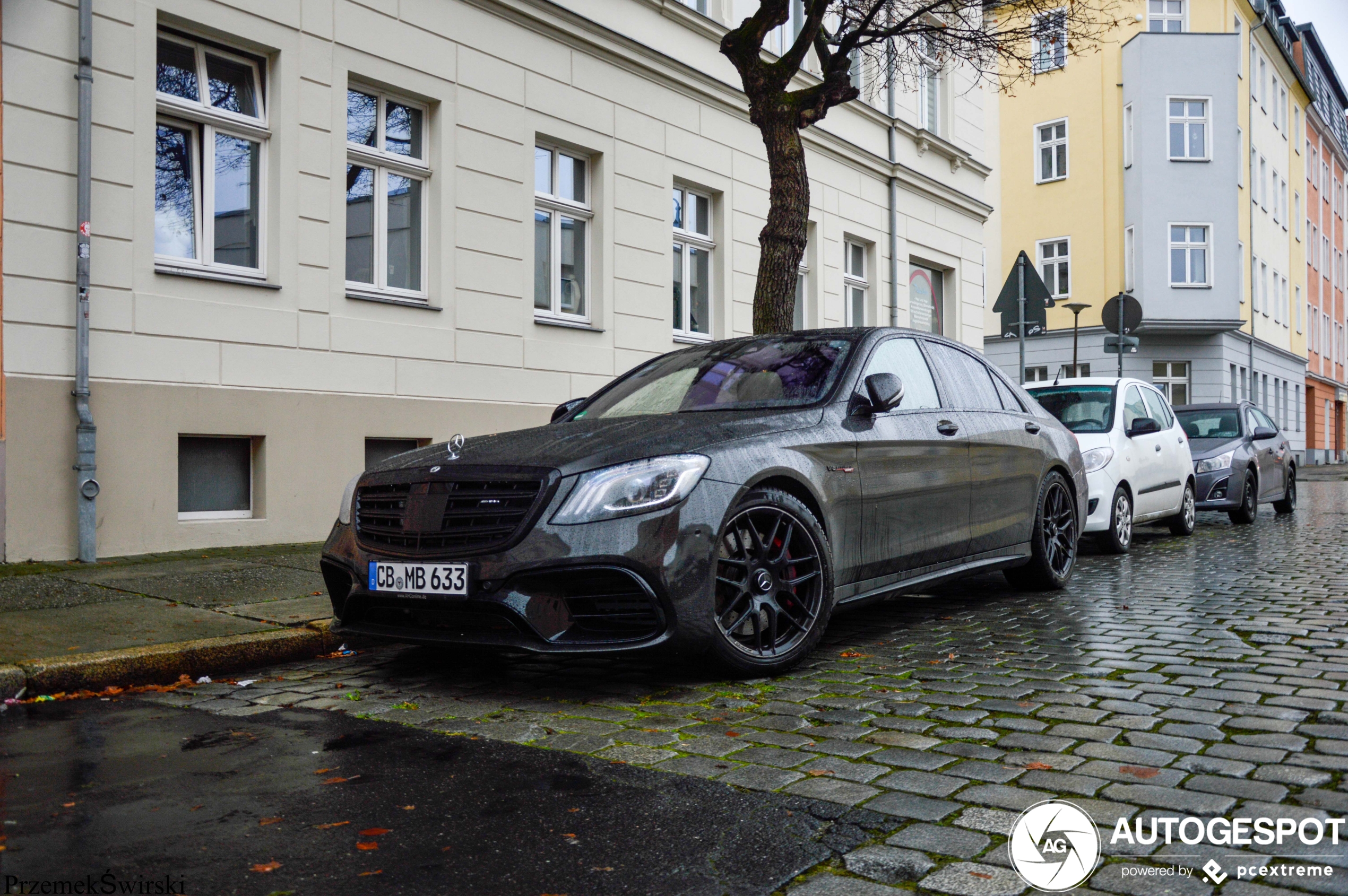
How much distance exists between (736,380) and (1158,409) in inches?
290

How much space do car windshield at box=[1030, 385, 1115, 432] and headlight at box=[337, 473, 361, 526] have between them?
273 inches

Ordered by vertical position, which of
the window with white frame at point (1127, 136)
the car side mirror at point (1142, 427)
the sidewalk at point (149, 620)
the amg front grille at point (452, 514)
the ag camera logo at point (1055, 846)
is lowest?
the ag camera logo at point (1055, 846)

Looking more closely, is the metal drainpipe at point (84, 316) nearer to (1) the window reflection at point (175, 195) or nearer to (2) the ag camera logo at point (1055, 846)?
(1) the window reflection at point (175, 195)

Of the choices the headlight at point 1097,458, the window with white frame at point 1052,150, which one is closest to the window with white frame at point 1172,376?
the window with white frame at point 1052,150

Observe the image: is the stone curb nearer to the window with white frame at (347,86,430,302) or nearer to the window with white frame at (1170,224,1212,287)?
the window with white frame at (347,86,430,302)

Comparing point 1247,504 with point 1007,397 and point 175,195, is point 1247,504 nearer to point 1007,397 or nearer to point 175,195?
point 1007,397

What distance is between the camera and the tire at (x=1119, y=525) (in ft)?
33.1

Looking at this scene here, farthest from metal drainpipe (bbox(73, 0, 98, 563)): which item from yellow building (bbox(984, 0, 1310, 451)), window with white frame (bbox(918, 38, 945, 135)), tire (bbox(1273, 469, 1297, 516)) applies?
yellow building (bbox(984, 0, 1310, 451))

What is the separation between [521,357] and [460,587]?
7430 mm

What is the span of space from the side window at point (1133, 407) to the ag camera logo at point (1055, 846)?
8.12 meters

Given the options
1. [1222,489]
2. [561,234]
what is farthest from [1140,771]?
[1222,489]

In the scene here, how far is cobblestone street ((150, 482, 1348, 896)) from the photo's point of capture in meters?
2.90

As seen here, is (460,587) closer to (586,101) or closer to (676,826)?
(676,826)

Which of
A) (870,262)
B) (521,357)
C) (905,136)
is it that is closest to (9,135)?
(521,357)
